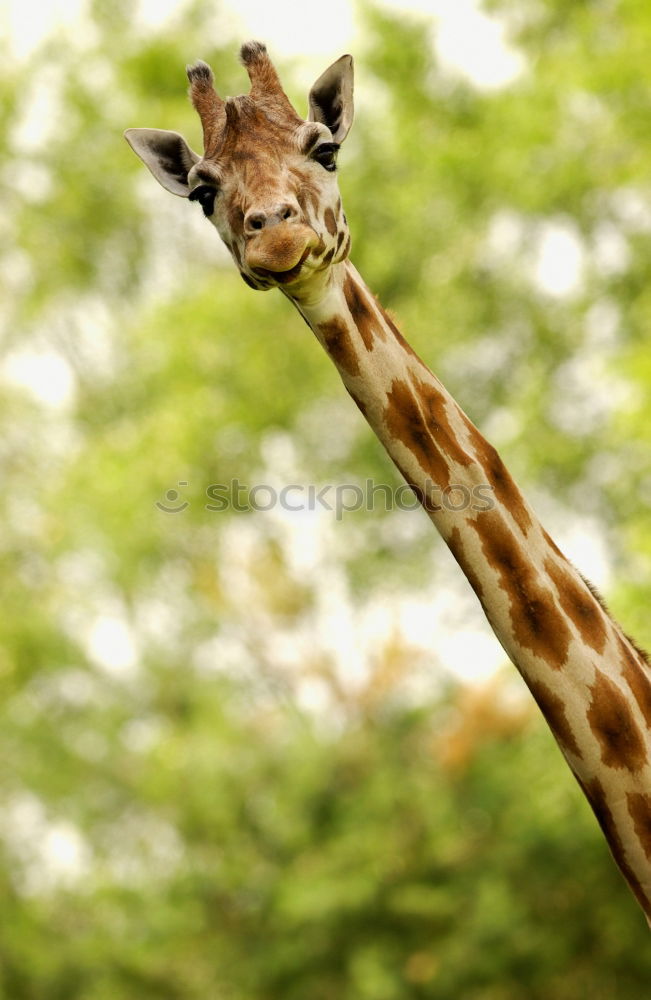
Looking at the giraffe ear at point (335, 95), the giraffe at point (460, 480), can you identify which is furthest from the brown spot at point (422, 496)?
the giraffe ear at point (335, 95)

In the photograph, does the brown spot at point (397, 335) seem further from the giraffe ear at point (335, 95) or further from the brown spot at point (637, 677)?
the brown spot at point (637, 677)

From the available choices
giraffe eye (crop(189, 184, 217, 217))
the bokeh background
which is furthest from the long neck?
the bokeh background

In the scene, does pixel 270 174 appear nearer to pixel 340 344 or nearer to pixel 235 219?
pixel 235 219

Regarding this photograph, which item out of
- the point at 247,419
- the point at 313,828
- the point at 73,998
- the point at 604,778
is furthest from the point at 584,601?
the point at 73,998

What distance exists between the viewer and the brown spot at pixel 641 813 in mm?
2254

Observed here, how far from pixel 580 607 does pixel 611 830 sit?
1.52ft

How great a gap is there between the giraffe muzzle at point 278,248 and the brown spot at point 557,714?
98cm

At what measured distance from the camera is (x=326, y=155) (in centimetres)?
226

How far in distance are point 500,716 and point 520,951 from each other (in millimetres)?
2573

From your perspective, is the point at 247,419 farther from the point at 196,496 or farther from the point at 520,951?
the point at 520,951

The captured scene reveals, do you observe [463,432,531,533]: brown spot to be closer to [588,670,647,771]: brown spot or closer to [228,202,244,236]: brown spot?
[588,670,647,771]: brown spot

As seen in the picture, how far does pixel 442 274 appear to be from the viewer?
1265 cm

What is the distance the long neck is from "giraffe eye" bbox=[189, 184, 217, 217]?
0.89 ft

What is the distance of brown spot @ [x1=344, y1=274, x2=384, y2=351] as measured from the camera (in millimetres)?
2248
